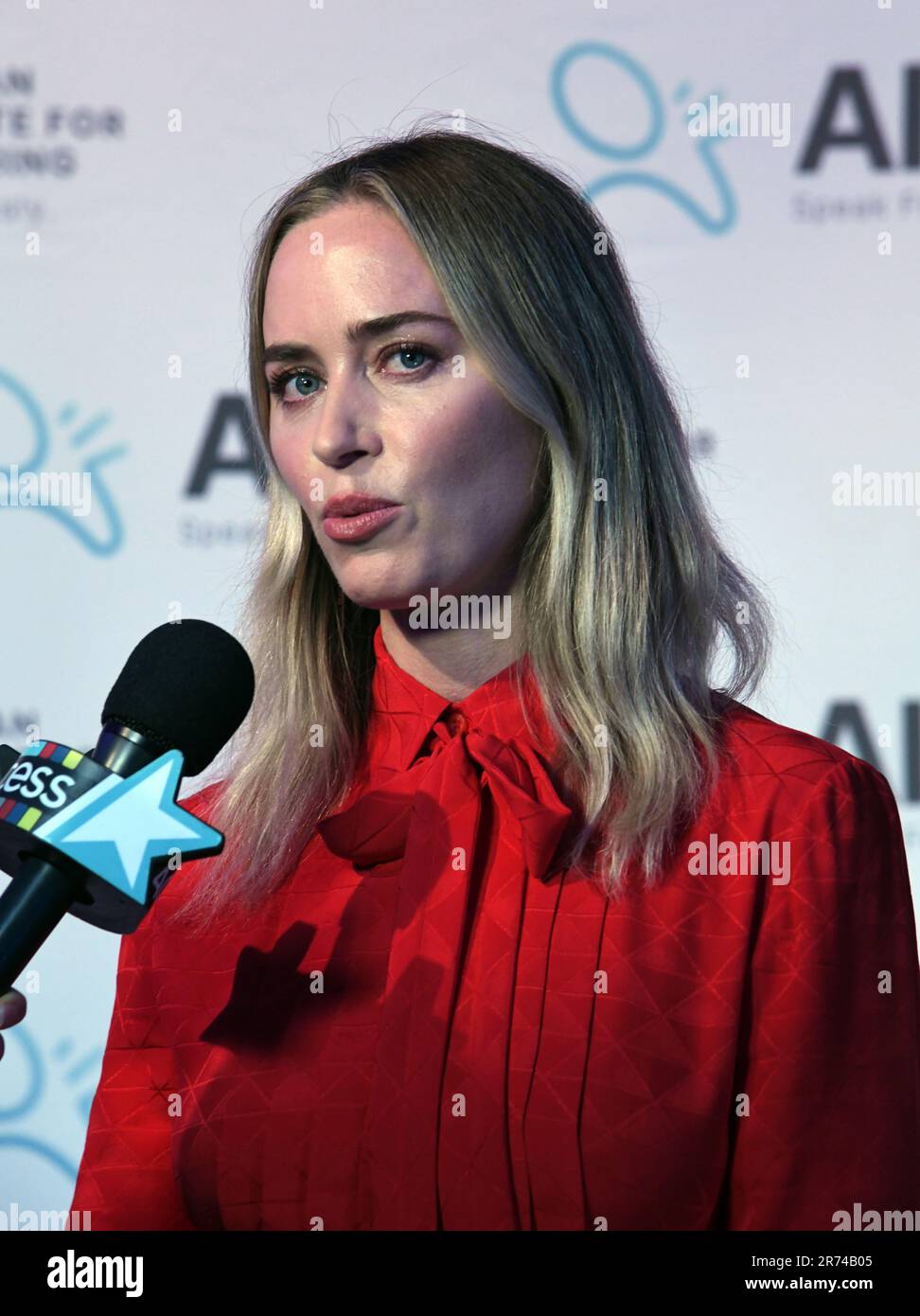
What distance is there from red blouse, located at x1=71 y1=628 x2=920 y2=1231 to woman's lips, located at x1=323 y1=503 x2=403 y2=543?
0.17 m

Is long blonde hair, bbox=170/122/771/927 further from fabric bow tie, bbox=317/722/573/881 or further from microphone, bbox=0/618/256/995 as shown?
microphone, bbox=0/618/256/995

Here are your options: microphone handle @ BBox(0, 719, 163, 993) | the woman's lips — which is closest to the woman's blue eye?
the woman's lips

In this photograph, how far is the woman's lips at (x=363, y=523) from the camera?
1.21 meters

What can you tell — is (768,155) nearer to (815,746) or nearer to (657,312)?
(657,312)

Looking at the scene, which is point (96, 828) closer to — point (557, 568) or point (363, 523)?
point (363, 523)

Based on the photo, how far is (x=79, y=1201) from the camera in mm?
1315

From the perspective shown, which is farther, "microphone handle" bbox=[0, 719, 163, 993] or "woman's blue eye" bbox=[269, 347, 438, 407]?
"woman's blue eye" bbox=[269, 347, 438, 407]

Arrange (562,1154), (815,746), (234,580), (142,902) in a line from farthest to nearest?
(234,580)
(815,746)
(562,1154)
(142,902)

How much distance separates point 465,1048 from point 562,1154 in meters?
0.10

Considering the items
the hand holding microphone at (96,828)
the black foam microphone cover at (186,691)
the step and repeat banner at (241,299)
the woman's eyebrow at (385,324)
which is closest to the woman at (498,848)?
the woman's eyebrow at (385,324)

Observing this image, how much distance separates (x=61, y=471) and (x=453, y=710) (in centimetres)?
100

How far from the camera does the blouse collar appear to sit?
1.30 metres
